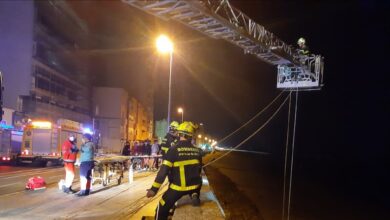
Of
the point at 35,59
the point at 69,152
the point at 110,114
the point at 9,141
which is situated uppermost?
the point at 35,59

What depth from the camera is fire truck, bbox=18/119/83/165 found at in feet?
92.3

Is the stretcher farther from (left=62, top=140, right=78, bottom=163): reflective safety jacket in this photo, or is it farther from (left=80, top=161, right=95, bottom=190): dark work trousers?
(left=80, top=161, right=95, bottom=190): dark work trousers

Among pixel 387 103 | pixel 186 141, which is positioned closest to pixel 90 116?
pixel 186 141

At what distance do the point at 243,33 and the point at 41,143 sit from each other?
21.1 metres

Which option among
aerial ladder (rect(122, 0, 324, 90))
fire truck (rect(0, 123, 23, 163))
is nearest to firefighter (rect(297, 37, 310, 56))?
aerial ladder (rect(122, 0, 324, 90))

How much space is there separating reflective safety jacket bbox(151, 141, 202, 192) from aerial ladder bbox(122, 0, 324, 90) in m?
3.25

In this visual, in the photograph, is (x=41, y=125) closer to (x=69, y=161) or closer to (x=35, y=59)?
(x=69, y=161)

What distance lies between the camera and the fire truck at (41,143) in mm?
28141

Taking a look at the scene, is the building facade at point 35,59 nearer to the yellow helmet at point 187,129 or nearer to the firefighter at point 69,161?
the firefighter at point 69,161

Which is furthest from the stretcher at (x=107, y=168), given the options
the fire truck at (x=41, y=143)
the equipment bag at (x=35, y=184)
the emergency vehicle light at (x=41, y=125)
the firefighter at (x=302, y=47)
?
the emergency vehicle light at (x=41, y=125)

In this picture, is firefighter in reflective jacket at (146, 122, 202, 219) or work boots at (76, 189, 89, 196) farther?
work boots at (76, 189, 89, 196)

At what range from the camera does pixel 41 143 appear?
2834 centimetres

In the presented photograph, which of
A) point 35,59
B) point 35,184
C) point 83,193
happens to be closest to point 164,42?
point 35,184

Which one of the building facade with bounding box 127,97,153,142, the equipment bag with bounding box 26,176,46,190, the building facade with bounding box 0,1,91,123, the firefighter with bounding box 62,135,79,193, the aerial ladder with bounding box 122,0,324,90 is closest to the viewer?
the aerial ladder with bounding box 122,0,324,90
